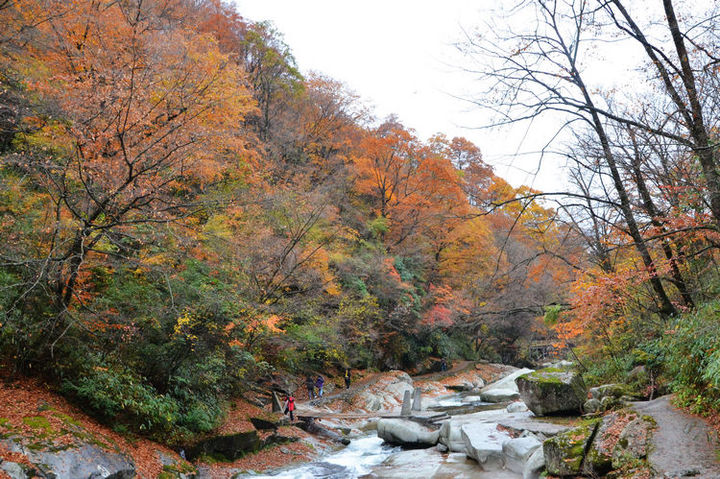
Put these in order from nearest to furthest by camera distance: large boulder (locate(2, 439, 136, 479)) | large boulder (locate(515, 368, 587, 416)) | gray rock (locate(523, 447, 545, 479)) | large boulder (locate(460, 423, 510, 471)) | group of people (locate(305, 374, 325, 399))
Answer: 1. large boulder (locate(2, 439, 136, 479))
2. gray rock (locate(523, 447, 545, 479))
3. large boulder (locate(460, 423, 510, 471))
4. large boulder (locate(515, 368, 587, 416))
5. group of people (locate(305, 374, 325, 399))

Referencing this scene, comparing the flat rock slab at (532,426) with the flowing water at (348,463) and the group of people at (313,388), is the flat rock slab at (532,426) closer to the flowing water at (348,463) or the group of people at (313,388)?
the flowing water at (348,463)

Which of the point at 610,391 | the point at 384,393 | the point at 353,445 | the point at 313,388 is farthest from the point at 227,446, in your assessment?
the point at 384,393

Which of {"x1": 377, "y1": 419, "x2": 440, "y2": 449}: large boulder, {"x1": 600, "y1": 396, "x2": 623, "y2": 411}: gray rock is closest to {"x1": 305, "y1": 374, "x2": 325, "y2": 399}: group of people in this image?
{"x1": 377, "y1": 419, "x2": 440, "y2": 449}: large boulder

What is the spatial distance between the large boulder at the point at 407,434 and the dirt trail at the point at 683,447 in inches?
270

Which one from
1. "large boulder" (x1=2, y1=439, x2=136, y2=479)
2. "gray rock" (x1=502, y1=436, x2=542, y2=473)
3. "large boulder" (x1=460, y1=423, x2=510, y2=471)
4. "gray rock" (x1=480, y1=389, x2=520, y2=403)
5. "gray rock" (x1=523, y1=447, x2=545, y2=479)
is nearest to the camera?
"large boulder" (x1=2, y1=439, x2=136, y2=479)

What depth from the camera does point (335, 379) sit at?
75.0ft

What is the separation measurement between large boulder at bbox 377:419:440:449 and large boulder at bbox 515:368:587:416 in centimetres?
303

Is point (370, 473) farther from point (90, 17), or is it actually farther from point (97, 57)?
point (90, 17)

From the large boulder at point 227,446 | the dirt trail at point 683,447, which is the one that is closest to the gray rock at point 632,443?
the dirt trail at point 683,447

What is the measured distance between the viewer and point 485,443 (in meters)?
9.59

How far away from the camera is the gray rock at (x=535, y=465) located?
7598 millimetres

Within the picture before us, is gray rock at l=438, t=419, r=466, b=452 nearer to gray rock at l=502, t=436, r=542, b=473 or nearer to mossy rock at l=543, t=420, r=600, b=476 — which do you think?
gray rock at l=502, t=436, r=542, b=473

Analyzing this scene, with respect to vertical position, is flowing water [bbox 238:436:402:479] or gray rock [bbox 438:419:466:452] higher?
gray rock [bbox 438:419:466:452]

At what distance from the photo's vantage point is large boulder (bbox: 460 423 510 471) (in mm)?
9062
